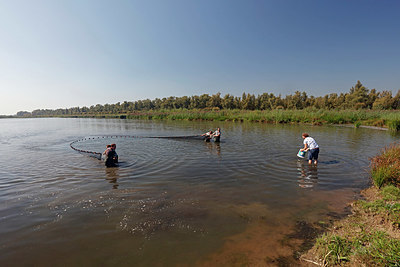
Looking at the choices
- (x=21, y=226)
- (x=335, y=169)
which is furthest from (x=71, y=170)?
(x=335, y=169)

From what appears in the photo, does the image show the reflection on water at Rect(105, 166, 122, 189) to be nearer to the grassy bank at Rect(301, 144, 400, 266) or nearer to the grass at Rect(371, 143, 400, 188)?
the grassy bank at Rect(301, 144, 400, 266)

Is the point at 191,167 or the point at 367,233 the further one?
the point at 191,167

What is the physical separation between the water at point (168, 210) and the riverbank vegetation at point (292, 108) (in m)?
29.4

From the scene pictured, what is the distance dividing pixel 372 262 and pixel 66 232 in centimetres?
671

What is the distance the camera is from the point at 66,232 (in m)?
4.96

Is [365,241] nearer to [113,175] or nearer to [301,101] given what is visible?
[113,175]

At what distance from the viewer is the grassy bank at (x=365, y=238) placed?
10.5 ft

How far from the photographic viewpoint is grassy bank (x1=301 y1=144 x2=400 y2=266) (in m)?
3.20

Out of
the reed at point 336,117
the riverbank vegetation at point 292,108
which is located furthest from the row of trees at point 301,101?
the reed at point 336,117

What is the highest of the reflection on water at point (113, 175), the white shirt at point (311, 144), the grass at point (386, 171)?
the white shirt at point (311, 144)

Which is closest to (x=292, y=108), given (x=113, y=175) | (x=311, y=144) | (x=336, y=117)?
(x=336, y=117)

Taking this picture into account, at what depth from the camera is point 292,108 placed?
260 ft

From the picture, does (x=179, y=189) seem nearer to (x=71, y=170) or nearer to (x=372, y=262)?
(x=372, y=262)

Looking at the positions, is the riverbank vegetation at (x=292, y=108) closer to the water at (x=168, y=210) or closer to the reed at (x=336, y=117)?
the reed at (x=336, y=117)
